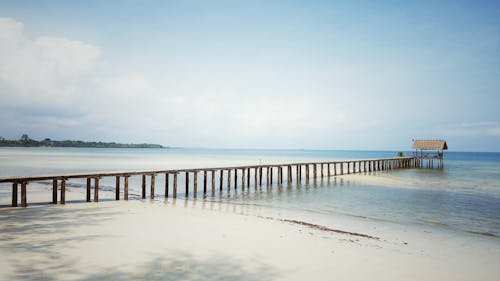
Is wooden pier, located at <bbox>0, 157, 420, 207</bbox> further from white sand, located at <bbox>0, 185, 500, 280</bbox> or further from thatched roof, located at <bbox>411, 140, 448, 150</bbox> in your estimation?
thatched roof, located at <bbox>411, 140, 448, 150</bbox>

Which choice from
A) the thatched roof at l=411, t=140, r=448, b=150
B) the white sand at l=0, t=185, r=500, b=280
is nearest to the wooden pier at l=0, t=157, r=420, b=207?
the white sand at l=0, t=185, r=500, b=280

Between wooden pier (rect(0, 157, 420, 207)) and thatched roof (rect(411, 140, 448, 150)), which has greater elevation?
thatched roof (rect(411, 140, 448, 150))

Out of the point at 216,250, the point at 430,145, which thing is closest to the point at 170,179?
the point at 216,250

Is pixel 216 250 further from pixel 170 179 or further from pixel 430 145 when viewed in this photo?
pixel 430 145

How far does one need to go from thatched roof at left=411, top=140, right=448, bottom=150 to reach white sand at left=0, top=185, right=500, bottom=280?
40.8 metres

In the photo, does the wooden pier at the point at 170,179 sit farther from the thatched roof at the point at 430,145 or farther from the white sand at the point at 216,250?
the thatched roof at the point at 430,145

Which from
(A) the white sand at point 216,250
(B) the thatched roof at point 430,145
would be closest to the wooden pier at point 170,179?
(A) the white sand at point 216,250

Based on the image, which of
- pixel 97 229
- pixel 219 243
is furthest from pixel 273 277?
pixel 97 229

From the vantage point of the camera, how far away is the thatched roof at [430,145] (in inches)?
1784

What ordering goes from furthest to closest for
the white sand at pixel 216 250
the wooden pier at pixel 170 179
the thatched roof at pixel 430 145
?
the thatched roof at pixel 430 145, the wooden pier at pixel 170 179, the white sand at pixel 216 250

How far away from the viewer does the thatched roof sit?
4531cm

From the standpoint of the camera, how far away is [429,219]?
12.8 m

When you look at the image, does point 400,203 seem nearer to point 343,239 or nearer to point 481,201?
point 481,201

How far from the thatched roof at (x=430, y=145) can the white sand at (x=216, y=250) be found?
134 feet
